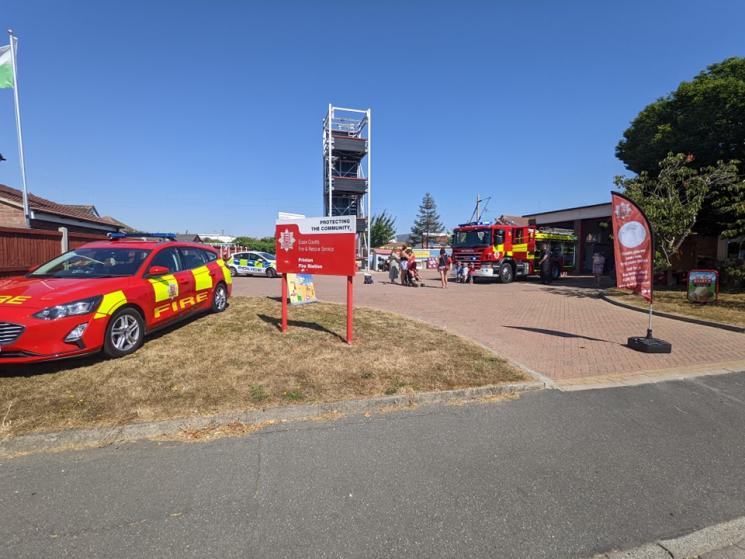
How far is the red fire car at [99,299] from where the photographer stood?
4.35 m

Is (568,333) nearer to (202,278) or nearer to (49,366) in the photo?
(202,278)

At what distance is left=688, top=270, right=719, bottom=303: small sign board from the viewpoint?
11180mm

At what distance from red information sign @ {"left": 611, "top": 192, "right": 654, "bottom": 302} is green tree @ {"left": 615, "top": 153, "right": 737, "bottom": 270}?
292 inches

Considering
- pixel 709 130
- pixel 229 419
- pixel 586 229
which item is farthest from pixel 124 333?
pixel 586 229

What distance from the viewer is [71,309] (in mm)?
4582

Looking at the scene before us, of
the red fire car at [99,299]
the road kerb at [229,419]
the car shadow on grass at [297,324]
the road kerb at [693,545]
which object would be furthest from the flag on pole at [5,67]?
the road kerb at [693,545]

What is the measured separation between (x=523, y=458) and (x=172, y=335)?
549cm

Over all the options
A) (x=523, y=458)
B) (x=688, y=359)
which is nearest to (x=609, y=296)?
(x=688, y=359)

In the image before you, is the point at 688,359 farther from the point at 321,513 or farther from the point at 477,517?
the point at 321,513

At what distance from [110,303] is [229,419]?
97.6 inches

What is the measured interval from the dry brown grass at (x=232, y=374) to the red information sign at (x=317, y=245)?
118 cm

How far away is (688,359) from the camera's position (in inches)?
246

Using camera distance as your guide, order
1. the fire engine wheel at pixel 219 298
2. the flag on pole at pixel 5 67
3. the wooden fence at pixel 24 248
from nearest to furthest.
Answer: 1. the fire engine wheel at pixel 219 298
2. the wooden fence at pixel 24 248
3. the flag on pole at pixel 5 67

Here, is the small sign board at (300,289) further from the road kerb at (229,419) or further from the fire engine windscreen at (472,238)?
the fire engine windscreen at (472,238)
